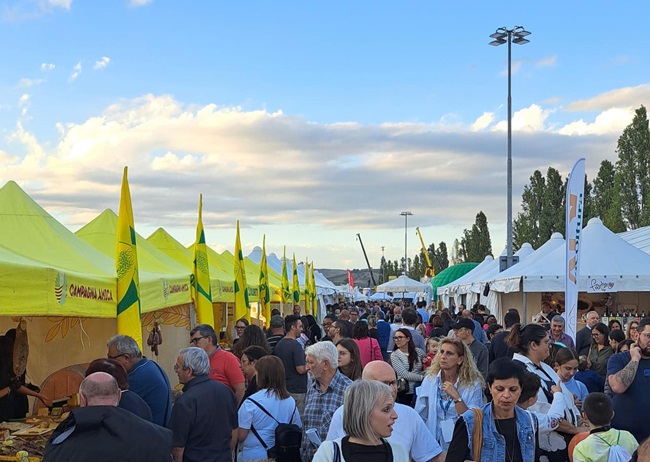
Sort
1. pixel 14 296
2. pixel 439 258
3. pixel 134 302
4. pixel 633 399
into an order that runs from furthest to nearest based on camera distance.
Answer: pixel 439 258, pixel 134 302, pixel 633 399, pixel 14 296

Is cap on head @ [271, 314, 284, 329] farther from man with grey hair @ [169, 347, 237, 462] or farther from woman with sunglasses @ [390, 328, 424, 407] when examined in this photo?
man with grey hair @ [169, 347, 237, 462]

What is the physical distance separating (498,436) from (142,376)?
9.15 ft

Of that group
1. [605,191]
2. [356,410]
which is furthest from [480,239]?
[356,410]

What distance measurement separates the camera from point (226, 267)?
703 inches

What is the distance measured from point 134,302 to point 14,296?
1.44 metres

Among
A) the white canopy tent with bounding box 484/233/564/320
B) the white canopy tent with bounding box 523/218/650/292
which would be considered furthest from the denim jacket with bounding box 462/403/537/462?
the white canopy tent with bounding box 484/233/564/320

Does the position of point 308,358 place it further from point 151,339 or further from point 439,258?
point 439,258

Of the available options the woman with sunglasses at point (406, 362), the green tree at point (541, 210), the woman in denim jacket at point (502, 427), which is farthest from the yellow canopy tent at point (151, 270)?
the green tree at point (541, 210)

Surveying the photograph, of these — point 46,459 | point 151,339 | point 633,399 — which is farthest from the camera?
point 151,339

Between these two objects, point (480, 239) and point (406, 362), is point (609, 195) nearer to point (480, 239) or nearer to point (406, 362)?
point (480, 239)

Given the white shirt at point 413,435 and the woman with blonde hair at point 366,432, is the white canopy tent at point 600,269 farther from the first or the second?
the woman with blonde hair at point 366,432

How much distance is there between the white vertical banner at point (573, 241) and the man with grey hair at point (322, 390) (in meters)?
8.38

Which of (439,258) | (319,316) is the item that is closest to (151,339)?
(319,316)

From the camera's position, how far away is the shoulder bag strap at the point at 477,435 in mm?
3852
